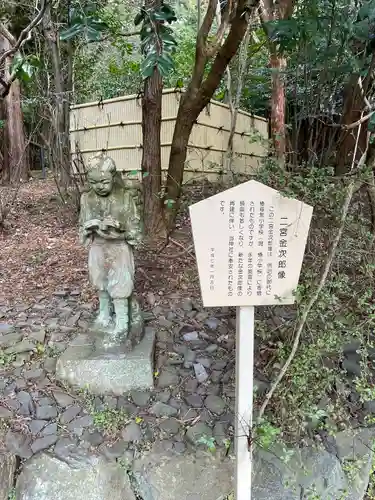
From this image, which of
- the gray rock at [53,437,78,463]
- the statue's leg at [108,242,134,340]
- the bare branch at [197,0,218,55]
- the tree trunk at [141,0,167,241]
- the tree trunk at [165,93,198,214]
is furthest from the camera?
the tree trunk at [141,0,167,241]

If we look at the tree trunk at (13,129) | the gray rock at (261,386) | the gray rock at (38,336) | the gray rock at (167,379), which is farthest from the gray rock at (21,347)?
the tree trunk at (13,129)

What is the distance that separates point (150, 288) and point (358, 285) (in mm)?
1901

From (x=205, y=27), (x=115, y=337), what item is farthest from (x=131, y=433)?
(x=205, y=27)

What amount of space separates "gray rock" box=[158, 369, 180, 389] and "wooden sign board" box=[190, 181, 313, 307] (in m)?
1.13

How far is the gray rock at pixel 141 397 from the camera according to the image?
2.63 metres

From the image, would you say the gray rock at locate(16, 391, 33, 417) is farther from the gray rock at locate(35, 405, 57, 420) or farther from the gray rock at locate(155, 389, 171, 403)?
the gray rock at locate(155, 389, 171, 403)

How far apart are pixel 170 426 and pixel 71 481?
634 millimetres

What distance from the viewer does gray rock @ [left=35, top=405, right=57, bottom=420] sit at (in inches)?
100

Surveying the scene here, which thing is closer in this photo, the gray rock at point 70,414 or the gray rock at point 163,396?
the gray rock at point 70,414

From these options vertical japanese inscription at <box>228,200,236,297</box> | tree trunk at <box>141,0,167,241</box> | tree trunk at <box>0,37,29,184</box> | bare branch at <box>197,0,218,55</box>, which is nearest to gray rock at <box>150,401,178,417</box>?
vertical japanese inscription at <box>228,200,236,297</box>

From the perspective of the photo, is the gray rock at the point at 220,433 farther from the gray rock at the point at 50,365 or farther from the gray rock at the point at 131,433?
the gray rock at the point at 50,365

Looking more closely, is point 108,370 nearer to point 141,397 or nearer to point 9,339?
point 141,397

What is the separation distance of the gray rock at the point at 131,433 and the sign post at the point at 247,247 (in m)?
0.77

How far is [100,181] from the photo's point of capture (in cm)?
248
